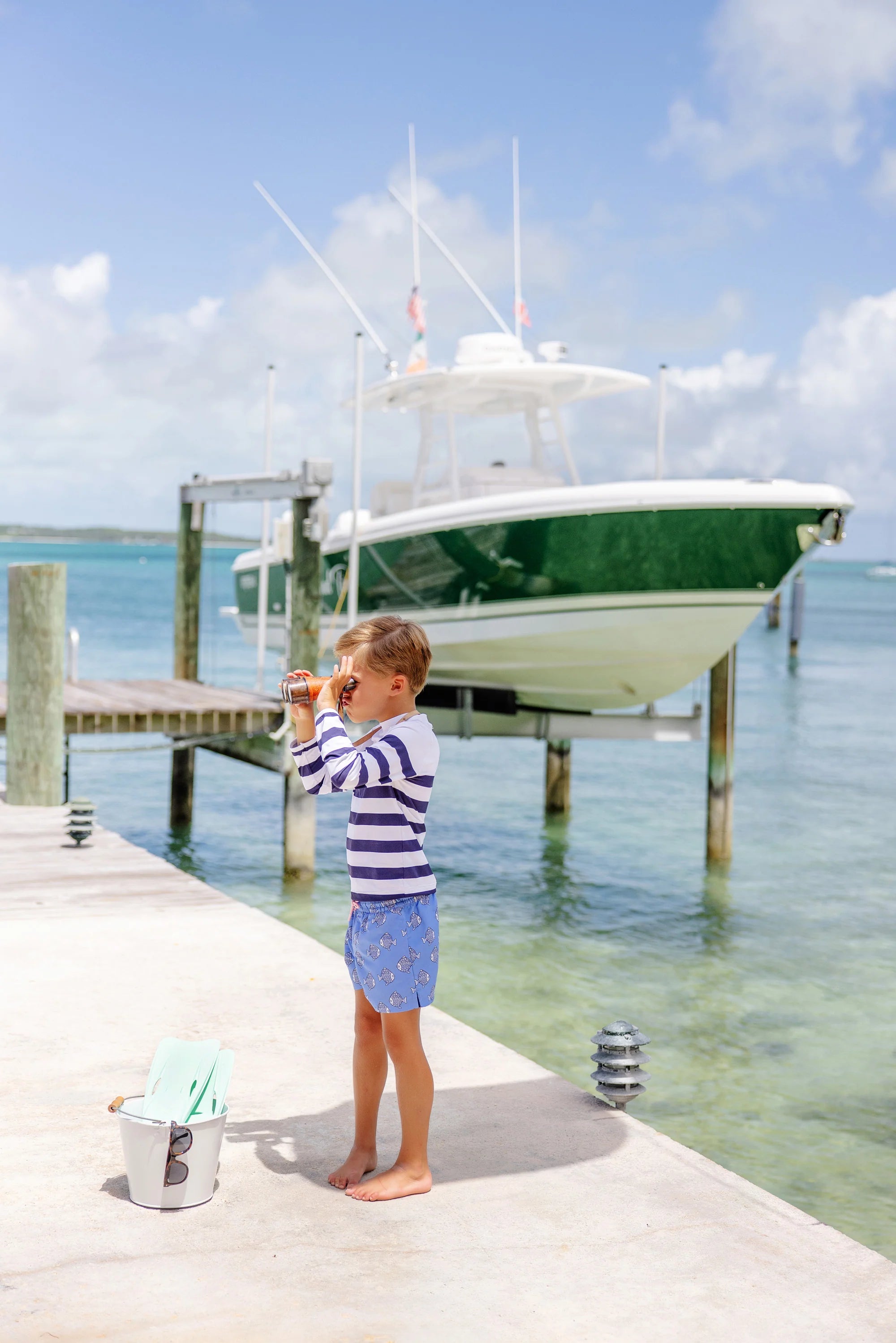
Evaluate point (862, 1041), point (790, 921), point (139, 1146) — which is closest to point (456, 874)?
point (790, 921)

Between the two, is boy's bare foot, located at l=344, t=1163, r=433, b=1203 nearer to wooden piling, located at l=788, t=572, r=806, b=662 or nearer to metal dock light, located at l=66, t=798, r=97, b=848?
metal dock light, located at l=66, t=798, r=97, b=848

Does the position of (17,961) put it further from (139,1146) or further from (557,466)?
(557,466)

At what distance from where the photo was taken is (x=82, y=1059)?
14.3 ft

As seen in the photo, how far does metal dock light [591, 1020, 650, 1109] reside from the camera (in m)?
4.10

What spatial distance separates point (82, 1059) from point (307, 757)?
5.42 feet

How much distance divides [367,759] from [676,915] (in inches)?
355

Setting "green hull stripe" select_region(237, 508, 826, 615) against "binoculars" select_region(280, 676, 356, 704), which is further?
"green hull stripe" select_region(237, 508, 826, 615)

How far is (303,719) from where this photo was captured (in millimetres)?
3318

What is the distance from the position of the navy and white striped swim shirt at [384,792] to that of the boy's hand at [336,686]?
0.02 metres

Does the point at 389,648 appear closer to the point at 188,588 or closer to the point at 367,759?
the point at 367,759

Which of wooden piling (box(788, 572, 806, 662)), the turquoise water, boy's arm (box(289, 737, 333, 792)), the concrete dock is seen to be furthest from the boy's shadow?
wooden piling (box(788, 572, 806, 662))

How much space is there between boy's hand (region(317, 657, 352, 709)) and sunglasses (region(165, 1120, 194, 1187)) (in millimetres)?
1050

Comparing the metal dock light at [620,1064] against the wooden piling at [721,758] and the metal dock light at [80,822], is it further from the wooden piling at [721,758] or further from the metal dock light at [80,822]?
the wooden piling at [721,758]

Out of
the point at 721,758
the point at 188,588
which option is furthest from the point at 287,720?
the point at 721,758
